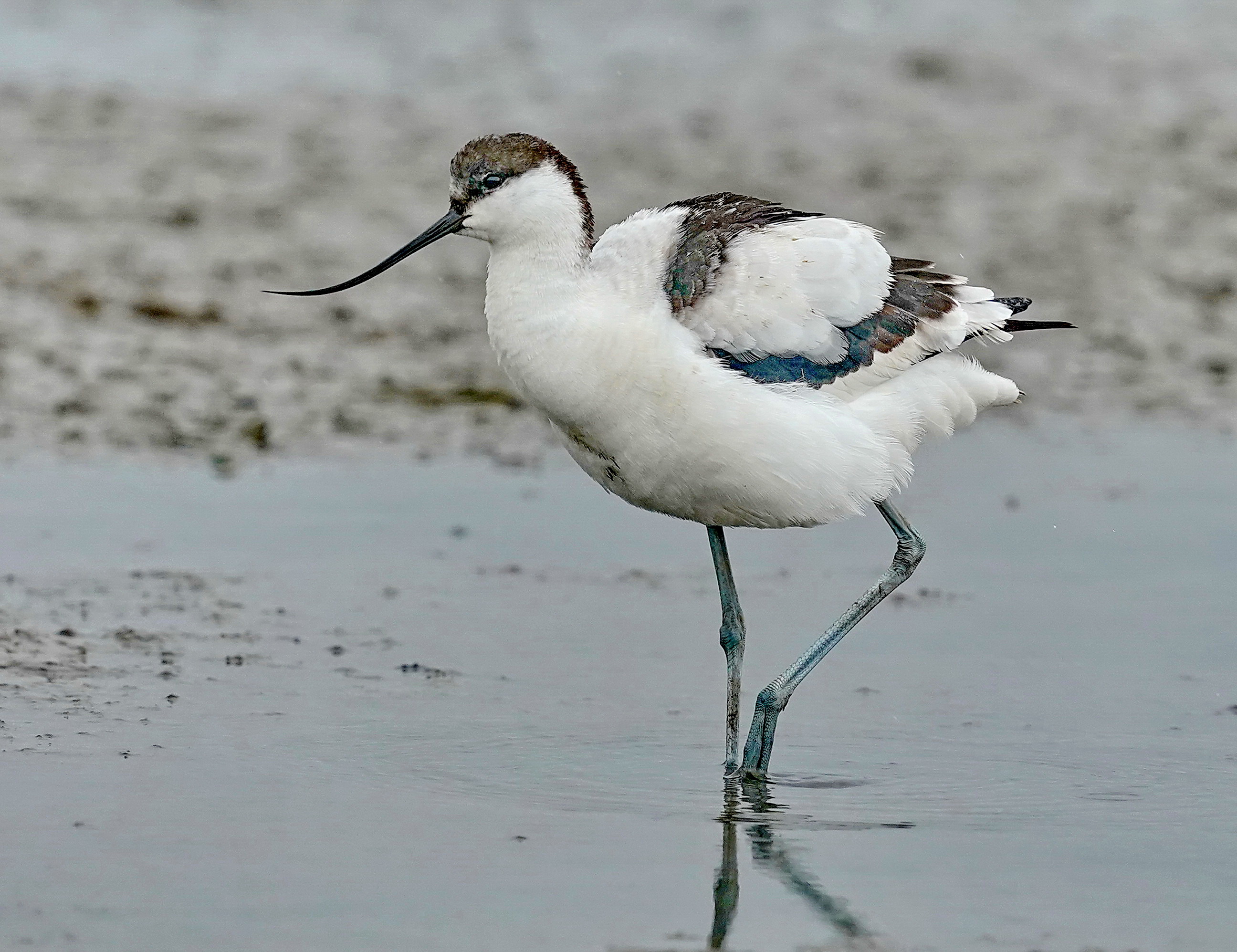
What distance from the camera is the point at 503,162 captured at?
17.2 ft

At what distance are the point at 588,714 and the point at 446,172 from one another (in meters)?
6.98

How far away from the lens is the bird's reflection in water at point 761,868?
4.30 meters

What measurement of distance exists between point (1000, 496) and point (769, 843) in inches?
147

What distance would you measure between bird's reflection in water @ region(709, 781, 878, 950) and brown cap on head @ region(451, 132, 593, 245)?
4.71ft

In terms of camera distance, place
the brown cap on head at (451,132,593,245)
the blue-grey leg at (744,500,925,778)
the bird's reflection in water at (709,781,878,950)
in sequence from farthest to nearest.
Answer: the blue-grey leg at (744,500,925,778), the brown cap on head at (451,132,593,245), the bird's reflection in water at (709,781,878,950)

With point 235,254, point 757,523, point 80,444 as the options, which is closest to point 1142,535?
point 757,523

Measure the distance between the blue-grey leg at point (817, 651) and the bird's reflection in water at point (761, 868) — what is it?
16 cm

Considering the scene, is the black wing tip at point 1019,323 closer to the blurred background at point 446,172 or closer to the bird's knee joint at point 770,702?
the bird's knee joint at point 770,702

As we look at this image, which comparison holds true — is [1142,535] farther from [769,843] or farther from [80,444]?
[80,444]

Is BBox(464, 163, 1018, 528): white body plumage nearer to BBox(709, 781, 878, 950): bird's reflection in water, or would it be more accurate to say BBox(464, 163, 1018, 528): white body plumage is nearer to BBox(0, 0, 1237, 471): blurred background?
BBox(709, 781, 878, 950): bird's reflection in water

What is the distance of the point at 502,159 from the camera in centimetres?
526

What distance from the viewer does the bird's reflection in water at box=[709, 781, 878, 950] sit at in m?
4.30

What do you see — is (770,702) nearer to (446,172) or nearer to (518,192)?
(518,192)

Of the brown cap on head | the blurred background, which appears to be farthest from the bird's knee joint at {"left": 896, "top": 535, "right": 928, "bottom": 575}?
the blurred background
